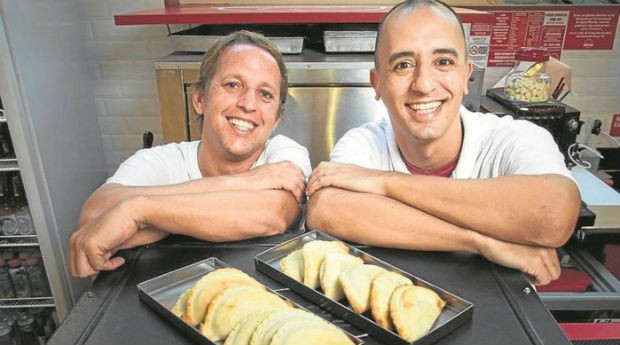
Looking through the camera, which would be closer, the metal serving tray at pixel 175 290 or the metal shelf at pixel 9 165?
the metal serving tray at pixel 175 290

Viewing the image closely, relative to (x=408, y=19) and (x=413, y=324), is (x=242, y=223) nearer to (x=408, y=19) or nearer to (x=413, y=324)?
(x=413, y=324)

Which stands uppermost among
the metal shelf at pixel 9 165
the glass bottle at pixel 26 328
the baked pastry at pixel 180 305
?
the baked pastry at pixel 180 305

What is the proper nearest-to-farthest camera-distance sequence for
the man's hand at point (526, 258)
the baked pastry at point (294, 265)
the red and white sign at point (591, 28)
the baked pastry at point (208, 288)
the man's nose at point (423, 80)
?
the baked pastry at point (208, 288)
the baked pastry at point (294, 265)
the man's hand at point (526, 258)
the man's nose at point (423, 80)
the red and white sign at point (591, 28)

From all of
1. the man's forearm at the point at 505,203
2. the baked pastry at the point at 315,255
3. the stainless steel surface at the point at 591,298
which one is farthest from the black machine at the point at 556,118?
the baked pastry at the point at 315,255

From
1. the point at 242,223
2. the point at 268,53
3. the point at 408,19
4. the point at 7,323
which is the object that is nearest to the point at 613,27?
the point at 408,19

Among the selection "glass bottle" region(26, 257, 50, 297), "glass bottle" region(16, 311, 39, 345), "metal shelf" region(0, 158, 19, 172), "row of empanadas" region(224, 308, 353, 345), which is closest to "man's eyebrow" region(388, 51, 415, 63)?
"row of empanadas" region(224, 308, 353, 345)

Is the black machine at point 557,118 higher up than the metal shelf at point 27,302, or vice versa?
the black machine at point 557,118

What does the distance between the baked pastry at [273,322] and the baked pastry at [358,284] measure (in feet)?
0.28

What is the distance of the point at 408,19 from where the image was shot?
4.40 feet

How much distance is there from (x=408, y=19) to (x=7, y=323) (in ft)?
8.83

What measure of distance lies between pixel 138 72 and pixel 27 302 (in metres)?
1.51

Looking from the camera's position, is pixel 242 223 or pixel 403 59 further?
pixel 403 59

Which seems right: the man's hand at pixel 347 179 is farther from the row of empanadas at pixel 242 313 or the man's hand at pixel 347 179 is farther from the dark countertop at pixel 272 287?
the row of empanadas at pixel 242 313

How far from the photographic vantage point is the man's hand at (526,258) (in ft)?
3.10
